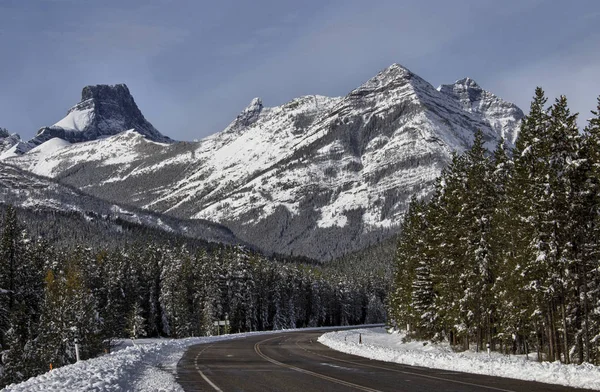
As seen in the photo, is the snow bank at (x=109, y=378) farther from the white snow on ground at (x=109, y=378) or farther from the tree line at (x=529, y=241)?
the tree line at (x=529, y=241)

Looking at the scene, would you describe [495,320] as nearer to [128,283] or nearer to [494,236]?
[494,236]

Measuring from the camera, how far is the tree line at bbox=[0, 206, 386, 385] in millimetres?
53812

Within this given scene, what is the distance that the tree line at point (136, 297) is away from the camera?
5381 centimetres

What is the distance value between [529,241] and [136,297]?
2693 inches

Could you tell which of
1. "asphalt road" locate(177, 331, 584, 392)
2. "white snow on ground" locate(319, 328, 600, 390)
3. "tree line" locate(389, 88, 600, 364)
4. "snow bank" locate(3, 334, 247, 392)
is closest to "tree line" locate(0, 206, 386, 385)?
"snow bank" locate(3, 334, 247, 392)

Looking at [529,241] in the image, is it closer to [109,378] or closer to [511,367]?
[511,367]

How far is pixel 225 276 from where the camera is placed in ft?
289

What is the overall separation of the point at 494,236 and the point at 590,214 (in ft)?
32.3

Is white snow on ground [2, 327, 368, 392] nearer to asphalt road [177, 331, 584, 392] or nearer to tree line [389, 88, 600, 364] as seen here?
asphalt road [177, 331, 584, 392]

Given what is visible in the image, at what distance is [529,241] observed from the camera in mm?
32781

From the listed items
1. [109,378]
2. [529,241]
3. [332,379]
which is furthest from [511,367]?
[109,378]

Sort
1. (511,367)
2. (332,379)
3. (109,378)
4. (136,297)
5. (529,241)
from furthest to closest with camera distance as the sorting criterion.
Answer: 1. (136,297)
2. (529,241)
3. (511,367)
4. (332,379)
5. (109,378)

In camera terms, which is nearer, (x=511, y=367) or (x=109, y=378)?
(x=109, y=378)

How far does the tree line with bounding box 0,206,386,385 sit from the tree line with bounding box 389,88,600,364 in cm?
3431
